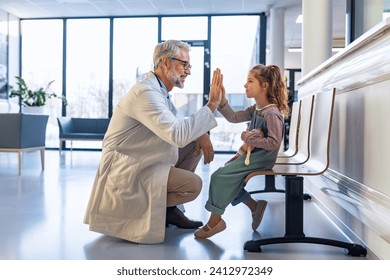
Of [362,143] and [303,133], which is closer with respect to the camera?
[362,143]

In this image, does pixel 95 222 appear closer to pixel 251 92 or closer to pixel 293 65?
pixel 251 92

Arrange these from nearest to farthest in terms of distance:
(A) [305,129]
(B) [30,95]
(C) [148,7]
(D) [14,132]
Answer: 1. (A) [305,129]
2. (D) [14,132]
3. (C) [148,7]
4. (B) [30,95]

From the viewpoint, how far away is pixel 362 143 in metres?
2.10

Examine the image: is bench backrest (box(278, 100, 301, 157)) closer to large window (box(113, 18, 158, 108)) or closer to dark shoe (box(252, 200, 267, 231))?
dark shoe (box(252, 200, 267, 231))

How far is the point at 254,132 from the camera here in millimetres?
1981

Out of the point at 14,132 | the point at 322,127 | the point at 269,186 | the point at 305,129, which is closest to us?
the point at 322,127

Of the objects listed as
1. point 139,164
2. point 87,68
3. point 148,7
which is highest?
point 148,7

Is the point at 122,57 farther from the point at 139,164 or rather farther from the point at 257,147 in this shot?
the point at 257,147

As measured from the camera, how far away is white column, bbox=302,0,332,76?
407 cm

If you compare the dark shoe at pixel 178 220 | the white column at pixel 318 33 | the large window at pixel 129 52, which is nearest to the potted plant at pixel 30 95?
the large window at pixel 129 52

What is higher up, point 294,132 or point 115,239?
point 294,132

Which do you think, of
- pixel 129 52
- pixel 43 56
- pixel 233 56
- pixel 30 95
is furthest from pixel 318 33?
pixel 43 56

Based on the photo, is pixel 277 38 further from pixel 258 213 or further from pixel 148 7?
pixel 258 213

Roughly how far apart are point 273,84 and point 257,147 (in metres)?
0.39
